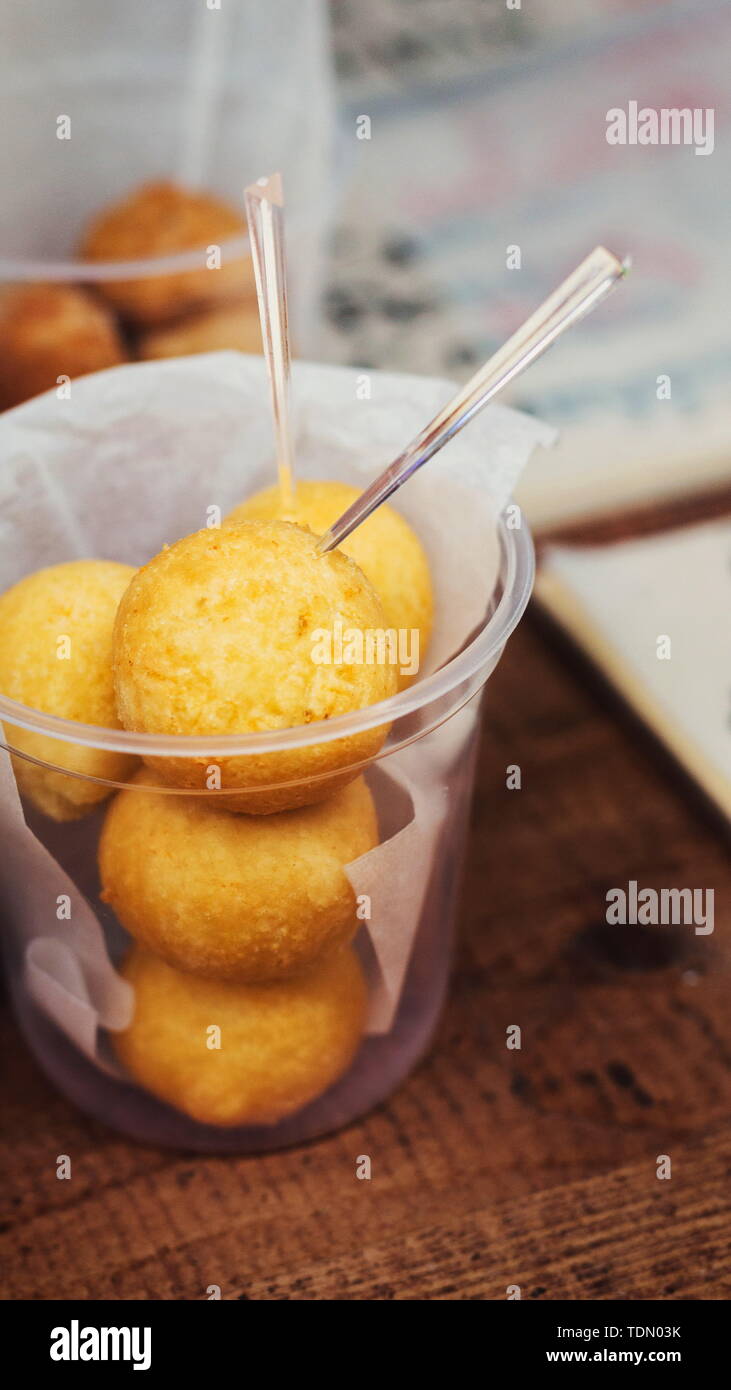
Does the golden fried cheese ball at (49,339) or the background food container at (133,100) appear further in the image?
the background food container at (133,100)

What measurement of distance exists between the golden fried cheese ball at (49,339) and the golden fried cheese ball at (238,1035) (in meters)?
0.41

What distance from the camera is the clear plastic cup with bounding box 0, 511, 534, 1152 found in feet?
1.09

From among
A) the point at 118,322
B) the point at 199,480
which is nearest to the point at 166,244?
the point at 118,322

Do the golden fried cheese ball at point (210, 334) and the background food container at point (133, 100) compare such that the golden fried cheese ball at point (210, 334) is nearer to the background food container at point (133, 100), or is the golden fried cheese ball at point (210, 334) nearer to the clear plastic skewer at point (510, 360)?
the background food container at point (133, 100)

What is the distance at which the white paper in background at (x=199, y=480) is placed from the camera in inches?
16.2

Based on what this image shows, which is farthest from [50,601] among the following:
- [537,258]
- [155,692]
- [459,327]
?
[537,258]

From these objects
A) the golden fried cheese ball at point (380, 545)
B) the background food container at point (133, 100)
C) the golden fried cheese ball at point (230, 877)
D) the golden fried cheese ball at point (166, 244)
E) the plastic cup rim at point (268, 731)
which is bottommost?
the golden fried cheese ball at point (230, 877)

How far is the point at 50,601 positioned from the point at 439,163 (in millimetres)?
813

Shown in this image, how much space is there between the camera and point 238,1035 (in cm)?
40

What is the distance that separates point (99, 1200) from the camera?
415 millimetres

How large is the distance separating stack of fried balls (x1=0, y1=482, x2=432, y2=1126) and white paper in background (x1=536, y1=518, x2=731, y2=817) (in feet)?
0.54

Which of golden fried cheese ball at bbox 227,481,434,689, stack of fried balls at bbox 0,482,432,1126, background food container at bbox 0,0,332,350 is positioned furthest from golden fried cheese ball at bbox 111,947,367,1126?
background food container at bbox 0,0,332,350

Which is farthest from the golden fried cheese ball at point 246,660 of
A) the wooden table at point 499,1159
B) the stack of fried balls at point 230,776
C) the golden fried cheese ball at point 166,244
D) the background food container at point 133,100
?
the background food container at point 133,100

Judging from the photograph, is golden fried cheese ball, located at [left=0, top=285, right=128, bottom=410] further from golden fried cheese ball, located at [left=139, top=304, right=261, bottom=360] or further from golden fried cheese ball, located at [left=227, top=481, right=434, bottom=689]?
golden fried cheese ball, located at [left=227, top=481, right=434, bottom=689]
